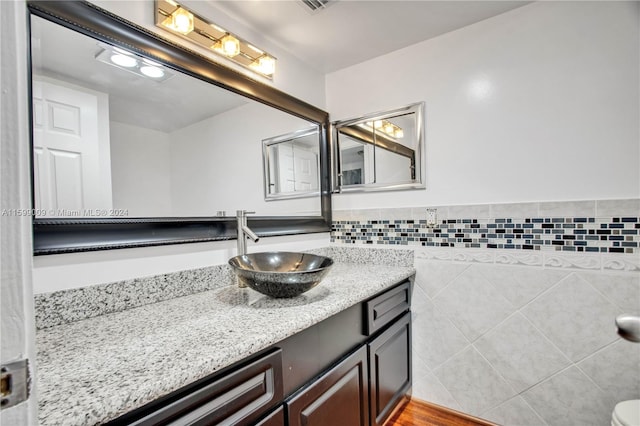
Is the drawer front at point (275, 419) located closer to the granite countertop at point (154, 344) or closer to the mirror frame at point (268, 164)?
the granite countertop at point (154, 344)

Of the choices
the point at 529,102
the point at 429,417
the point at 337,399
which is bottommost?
the point at 429,417

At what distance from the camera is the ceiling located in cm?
144

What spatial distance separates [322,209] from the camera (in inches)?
81.7

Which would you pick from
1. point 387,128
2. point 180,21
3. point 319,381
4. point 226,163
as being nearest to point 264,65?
point 180,21

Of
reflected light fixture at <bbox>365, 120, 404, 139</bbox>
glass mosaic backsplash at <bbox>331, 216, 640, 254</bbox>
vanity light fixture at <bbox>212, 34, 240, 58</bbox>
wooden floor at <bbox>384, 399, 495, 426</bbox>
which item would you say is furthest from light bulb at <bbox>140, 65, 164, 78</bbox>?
wooden floor at <bbox>384, 399, 495, 426</bbox>

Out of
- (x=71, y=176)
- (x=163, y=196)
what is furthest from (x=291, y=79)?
(x=71, y=176)

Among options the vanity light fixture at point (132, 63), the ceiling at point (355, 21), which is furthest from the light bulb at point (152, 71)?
the ceiling at point (355, 21)

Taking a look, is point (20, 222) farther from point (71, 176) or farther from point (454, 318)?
point (454, 318)

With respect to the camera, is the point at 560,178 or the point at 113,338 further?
the point at 560,178

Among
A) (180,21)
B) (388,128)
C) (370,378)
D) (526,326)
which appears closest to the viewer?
(180,21)

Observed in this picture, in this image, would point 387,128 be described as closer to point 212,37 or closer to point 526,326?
point 212,37

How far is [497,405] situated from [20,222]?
6.60ft

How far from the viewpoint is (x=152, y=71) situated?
3.85 ft

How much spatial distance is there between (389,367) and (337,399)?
52 centimetres
